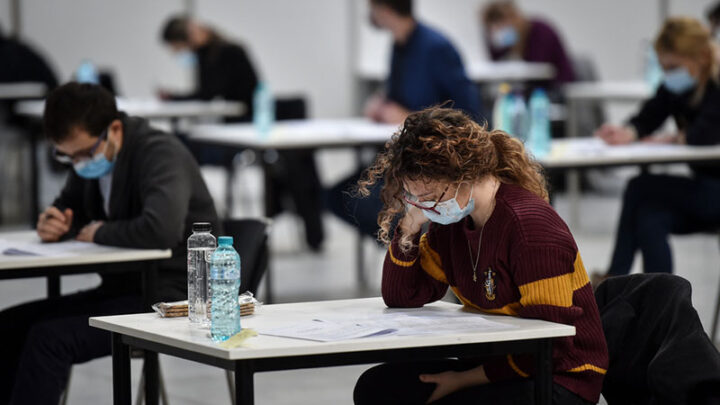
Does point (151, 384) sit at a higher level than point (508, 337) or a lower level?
lower

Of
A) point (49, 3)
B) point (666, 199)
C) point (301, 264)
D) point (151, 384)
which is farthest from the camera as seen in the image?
point (49, 3)

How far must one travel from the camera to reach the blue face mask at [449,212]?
237cm

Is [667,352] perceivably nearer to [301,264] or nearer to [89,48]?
[301,264]

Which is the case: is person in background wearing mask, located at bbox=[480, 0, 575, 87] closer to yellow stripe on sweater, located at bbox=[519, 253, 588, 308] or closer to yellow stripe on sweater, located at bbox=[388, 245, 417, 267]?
yellow stripe on sweater, located at bbox=[388, 245, 417, 267]

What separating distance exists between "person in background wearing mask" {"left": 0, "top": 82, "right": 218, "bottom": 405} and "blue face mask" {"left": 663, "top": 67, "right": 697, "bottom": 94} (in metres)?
2.30

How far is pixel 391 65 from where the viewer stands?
582cm

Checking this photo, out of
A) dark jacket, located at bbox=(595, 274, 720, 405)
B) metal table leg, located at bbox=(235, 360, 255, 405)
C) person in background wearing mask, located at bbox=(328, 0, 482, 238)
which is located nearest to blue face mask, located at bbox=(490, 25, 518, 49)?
person in background wearing mask, located at bbox=(328, 0, 482, 238)

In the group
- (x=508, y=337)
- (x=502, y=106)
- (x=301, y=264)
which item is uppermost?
(x=502, y=106)

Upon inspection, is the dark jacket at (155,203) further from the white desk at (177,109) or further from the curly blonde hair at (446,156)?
the white desk at (177,109)

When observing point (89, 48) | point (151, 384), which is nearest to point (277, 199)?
point (89, 48)

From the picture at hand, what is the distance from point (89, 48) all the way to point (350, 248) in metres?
3.47

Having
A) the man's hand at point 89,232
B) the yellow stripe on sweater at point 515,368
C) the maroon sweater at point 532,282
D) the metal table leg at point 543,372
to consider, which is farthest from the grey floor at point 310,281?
the metal table leg at point 543,372

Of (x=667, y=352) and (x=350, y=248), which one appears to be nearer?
(x=667, y=352)

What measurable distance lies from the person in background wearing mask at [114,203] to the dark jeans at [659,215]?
6.30 ft
